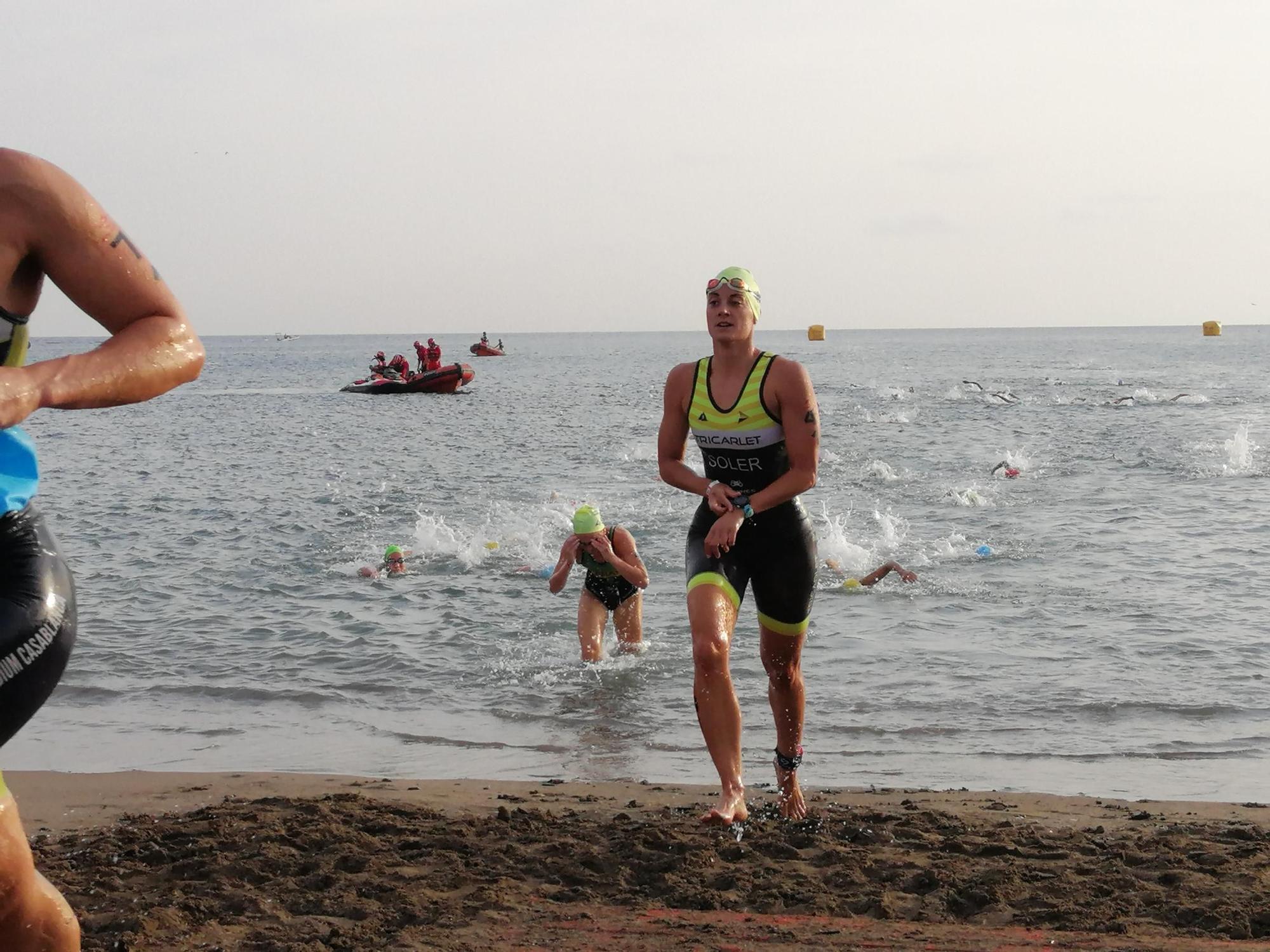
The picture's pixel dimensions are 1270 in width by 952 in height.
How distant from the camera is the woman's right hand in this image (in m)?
5.07

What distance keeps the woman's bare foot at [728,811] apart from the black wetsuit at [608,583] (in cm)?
429

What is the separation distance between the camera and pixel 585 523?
9227mm

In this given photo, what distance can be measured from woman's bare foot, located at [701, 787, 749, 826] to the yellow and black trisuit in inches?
28.2

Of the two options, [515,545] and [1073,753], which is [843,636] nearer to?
[1073,753]

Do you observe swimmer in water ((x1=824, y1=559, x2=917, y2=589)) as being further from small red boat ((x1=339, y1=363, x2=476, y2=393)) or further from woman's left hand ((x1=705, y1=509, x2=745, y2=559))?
small red boat ((x1=339, y1=363, x2=476, y2=393))

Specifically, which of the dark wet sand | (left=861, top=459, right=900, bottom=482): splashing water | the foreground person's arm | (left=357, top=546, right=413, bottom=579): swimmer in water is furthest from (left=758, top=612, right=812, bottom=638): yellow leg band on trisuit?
(left=861, top=459, right=900, bottom=482): splashing water

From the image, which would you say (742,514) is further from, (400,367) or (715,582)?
(400,367)

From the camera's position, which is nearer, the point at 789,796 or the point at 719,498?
the point at 719,498

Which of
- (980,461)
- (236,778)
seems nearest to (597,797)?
(236,778)

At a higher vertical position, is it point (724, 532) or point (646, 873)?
point (724, 532)

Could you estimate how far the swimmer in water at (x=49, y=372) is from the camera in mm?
2145

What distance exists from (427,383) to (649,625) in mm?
43277

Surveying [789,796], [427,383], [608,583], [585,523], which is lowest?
[789,796]

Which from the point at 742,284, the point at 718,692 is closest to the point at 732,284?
the point at 742,284
